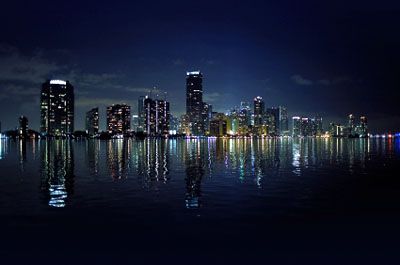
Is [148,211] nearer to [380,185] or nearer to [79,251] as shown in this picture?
[79,251]

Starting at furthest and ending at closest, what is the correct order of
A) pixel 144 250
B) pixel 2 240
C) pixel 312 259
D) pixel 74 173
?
pixel 74 173
pixel 2 240
pixel 144 250
pixel 312 259

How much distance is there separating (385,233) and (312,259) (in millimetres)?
5733

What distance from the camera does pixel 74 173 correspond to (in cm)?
4644

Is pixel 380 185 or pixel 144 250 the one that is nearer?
pixel 144 250

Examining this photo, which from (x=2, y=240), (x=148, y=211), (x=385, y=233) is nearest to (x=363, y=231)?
(x=385, y=233)

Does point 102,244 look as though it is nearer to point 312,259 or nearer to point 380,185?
point 312,259

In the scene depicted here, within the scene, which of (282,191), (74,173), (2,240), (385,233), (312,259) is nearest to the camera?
(312,259)

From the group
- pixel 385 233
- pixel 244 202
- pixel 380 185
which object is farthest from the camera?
pixel 380 185

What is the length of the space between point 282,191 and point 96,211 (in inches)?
575

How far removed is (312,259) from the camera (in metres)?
16.2

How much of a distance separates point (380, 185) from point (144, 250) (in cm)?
2609

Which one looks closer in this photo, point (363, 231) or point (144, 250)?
point (144, 250)

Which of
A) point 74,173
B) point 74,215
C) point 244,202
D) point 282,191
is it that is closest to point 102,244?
point 74,215

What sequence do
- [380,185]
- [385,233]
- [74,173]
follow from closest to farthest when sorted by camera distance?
1. [385,233]
2. [380,185]
3. [74,173]
